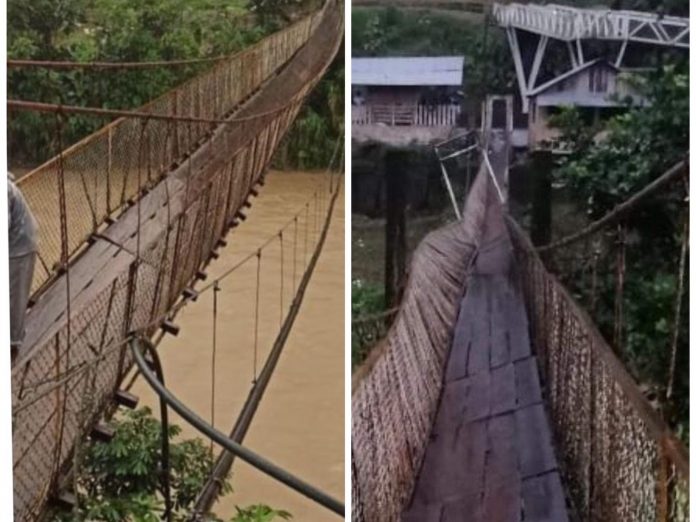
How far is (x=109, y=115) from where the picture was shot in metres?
2.62

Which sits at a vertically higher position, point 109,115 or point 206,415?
point 109,115

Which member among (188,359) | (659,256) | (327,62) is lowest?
(188,359)

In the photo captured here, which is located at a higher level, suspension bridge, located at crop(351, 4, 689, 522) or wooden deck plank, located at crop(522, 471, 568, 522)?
suspension bridge, located at crop(351, 4, 689, 522)

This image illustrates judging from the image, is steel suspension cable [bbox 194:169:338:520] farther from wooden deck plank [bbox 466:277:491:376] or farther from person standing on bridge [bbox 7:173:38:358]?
person standing on bridge [bbox 7:173:38:358]

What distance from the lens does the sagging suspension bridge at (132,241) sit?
261 cm

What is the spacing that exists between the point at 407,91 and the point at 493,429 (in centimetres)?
75

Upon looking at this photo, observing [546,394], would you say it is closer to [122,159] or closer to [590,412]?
[590,412]

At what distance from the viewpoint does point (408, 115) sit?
2555 millimetres

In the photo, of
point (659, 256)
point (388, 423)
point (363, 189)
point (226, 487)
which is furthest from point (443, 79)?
point (226, 487)

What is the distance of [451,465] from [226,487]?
492mm

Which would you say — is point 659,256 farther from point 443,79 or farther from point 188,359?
point 188,359

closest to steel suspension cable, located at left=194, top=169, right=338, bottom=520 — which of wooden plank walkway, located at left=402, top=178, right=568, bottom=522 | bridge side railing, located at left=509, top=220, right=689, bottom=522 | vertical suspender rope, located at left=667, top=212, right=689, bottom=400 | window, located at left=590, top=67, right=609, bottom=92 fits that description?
wooden plank walkway, located at left=402, top=178, right=568, bottom=522

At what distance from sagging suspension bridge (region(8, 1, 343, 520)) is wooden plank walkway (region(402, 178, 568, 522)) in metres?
0.41

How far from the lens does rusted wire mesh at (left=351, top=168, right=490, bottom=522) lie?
100 inches
